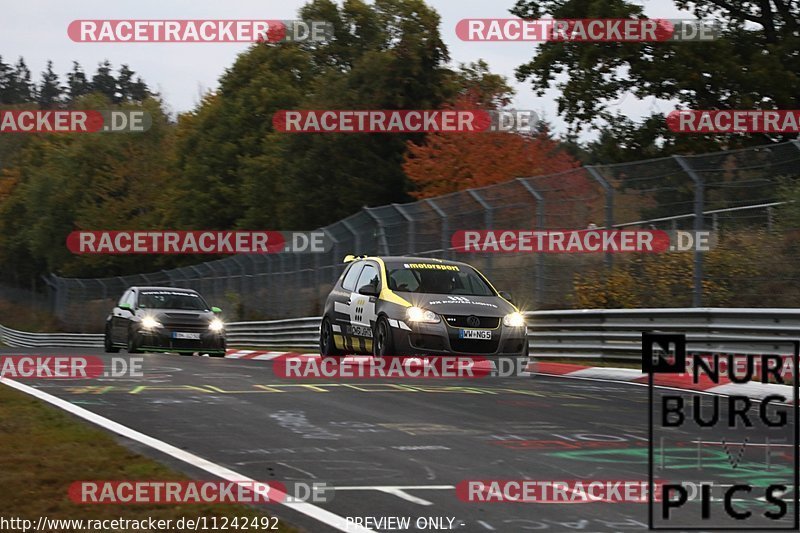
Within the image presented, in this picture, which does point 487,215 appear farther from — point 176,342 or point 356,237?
point 176,342

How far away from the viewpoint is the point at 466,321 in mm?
16453

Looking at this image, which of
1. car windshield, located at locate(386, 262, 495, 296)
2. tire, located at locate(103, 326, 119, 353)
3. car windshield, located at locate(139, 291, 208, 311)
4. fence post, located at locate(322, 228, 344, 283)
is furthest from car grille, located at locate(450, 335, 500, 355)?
tire, located at locate(103, 326, 119, 353)

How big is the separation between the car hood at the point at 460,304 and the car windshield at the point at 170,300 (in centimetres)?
976

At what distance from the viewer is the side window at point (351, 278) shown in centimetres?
1894

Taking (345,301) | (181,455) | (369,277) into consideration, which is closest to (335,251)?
(345,301)

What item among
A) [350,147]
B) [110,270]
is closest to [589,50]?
[350,147]

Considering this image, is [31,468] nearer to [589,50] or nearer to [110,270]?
[589,50]

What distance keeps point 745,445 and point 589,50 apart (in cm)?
2894

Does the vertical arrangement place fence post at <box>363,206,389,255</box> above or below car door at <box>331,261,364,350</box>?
above

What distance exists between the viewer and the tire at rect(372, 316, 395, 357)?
16634mm

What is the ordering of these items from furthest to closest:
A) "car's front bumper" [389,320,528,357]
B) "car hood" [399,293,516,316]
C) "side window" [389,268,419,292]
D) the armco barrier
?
1. "side window" [389,268,419,292]
2. "car hood" [399,293,516,316]
3. "car's front bumper" [389,320,528,357]
4. the armco barrier

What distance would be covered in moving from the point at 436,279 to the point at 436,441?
8.56 meters

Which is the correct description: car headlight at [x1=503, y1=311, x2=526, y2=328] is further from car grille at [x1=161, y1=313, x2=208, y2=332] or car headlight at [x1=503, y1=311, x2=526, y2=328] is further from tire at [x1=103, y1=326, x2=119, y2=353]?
tire at [x1=103, y1=326, x2=119, y2=353]

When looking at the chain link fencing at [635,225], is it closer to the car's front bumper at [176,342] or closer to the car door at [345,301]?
the car door at [345,301]
